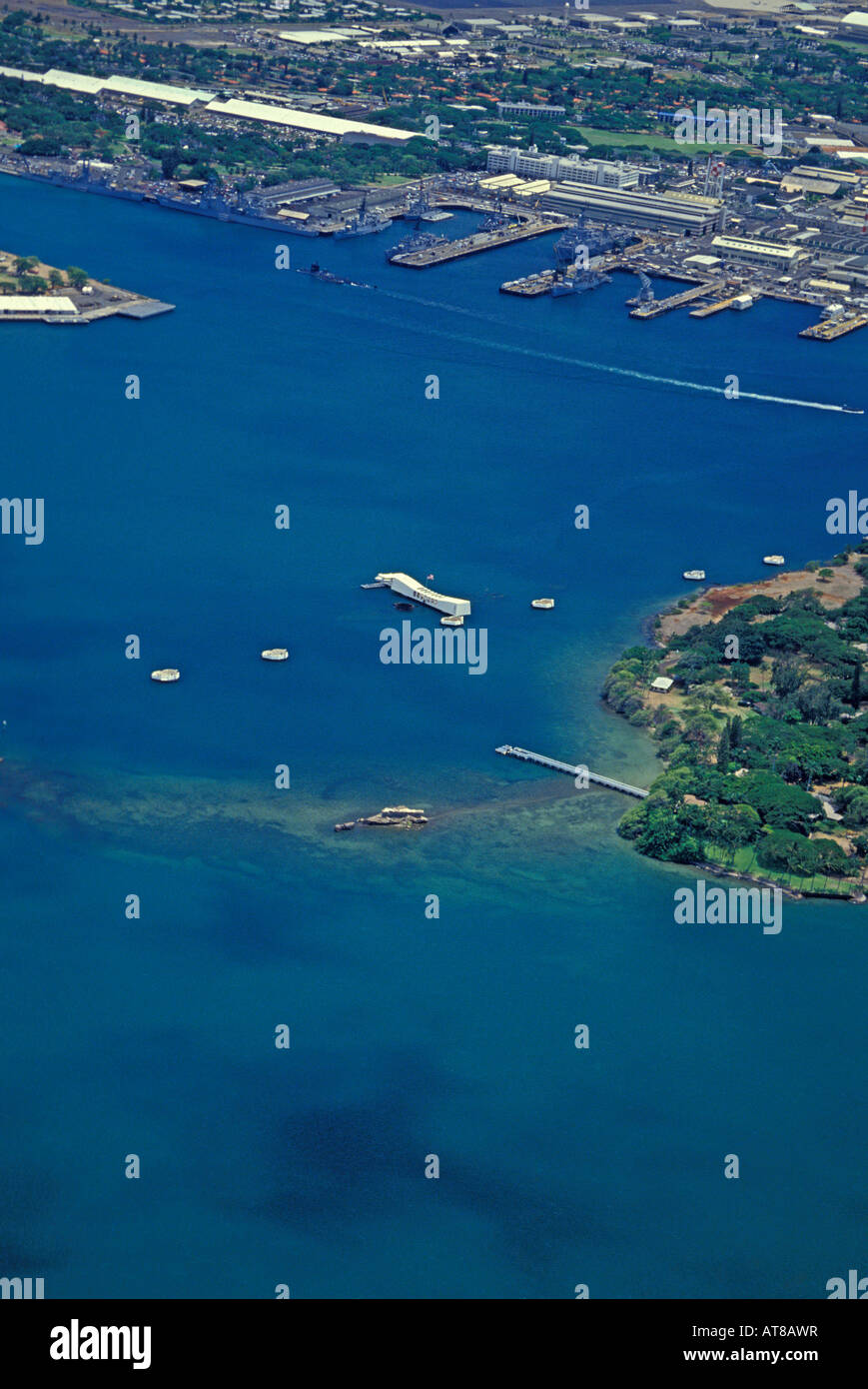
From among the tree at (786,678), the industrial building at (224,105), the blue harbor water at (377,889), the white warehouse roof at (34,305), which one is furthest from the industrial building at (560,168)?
the tree at (786,678)

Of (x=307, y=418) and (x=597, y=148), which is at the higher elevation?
(x=597, y=148)

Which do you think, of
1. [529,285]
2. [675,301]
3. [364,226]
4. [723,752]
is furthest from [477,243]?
[723,752]

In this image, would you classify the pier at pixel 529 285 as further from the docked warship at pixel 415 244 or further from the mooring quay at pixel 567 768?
the mooring quay at pixel 567 768

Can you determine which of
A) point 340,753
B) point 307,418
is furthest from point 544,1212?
point 307,418

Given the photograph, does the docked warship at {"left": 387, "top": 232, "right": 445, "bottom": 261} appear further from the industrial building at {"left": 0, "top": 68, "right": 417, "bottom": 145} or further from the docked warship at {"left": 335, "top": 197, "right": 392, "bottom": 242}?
the industrial building at {"left": 0, "top": 68, "right": 417, "bottom": 145}

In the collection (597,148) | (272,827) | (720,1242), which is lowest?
(720,1242)

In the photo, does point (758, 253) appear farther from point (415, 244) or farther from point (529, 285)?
point (415, 244)

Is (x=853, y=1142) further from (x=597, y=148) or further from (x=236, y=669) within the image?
(x=597, y=148)
